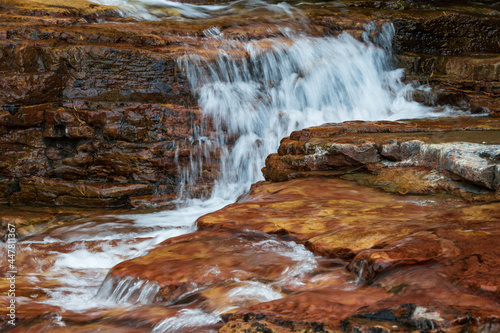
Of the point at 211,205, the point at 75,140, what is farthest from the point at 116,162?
the point at 211,205

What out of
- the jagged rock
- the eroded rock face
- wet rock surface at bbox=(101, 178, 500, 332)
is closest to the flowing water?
wet rock surface at bbox=(101, 178, 500, 332)

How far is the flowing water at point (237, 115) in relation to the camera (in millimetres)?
3965

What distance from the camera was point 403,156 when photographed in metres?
4.95

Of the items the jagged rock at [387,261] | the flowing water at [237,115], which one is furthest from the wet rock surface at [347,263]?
the flowing water at [237,115]

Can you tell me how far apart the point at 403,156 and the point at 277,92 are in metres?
4.10

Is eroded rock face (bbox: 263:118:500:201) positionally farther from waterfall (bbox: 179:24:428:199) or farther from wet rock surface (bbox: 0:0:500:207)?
wet rock surface (bbox: 0:0:500:207)

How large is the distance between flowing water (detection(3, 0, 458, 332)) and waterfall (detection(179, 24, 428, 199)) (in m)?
0.02

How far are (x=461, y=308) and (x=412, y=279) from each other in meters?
0.42

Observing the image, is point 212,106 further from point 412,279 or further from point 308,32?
point 412,279

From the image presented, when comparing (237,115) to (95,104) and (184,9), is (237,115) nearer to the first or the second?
(95,104)

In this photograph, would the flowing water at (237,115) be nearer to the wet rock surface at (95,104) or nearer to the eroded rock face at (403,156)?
the wet rock surface at (95,104)

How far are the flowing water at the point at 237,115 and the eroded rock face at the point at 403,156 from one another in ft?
5.27

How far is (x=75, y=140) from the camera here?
7.24 m

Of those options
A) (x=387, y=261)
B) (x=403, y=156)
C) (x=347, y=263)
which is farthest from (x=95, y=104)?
(x=387, y=261)
